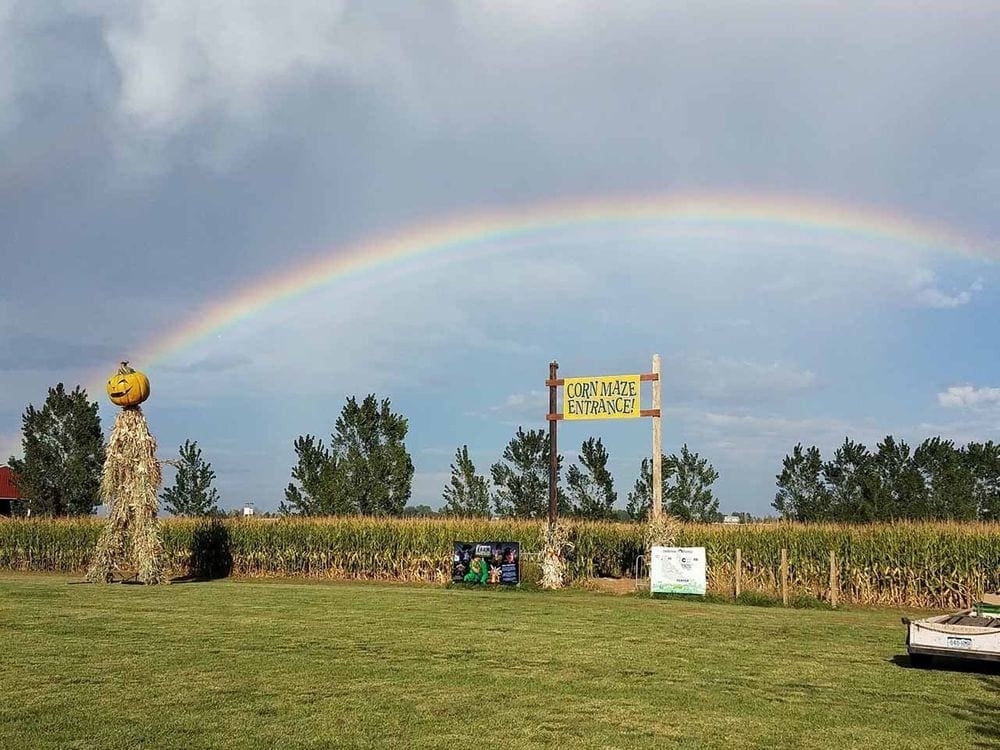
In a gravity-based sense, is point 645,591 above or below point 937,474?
below

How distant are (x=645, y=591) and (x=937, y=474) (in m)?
27.9

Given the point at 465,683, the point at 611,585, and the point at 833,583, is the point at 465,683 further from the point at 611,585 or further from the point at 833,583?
the point at 611,585

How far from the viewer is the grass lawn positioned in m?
8.22

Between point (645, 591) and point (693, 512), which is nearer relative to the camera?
point (645, 591)

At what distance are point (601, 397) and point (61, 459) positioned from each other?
28914mm

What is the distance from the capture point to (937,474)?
1822 inches

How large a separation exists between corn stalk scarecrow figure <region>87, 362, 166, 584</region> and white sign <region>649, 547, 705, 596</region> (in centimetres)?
1381

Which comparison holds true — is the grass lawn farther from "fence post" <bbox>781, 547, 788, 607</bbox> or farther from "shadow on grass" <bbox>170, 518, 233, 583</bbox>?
"shadow on grass" <bbox>170, 518, 233, 583</bbox>

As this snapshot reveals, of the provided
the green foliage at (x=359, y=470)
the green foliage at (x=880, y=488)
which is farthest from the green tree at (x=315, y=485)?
the green foliage at (x=880, y=488)

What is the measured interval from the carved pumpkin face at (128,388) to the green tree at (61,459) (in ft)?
64.0

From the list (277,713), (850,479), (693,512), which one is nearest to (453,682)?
(277,713)

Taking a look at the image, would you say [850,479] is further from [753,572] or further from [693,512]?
[753,572]

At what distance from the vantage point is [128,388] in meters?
26.0

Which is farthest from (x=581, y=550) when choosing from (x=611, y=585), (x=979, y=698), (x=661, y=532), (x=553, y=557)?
(x=979, y=698)
